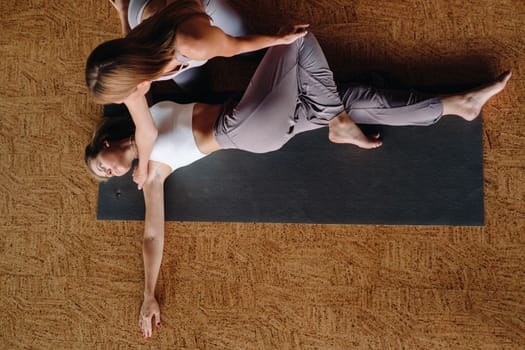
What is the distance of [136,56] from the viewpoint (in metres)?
1.08

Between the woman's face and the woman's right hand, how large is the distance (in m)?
0.57

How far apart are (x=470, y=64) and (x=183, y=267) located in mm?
1434

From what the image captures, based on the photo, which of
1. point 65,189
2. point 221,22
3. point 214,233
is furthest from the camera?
point 65,189

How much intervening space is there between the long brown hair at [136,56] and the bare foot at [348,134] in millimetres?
676

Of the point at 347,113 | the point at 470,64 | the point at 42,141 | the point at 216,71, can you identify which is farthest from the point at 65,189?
the point at 470,64

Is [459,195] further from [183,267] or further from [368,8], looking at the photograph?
[183,267]

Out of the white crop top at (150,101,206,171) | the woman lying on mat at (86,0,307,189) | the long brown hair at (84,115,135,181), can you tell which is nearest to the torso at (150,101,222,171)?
the white crop top at (150,101,206,171)

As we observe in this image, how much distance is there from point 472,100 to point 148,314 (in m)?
1.53

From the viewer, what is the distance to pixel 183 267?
1898mm

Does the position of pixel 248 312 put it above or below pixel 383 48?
below

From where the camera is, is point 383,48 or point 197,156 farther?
point 383,48

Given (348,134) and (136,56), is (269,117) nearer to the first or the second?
(348,134)

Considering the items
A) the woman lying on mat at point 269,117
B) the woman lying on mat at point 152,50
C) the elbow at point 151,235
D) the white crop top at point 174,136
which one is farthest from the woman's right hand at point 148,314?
the woman lying on mat at point 152,50

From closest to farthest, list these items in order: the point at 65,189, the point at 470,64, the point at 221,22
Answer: the point at 221,22
the point at 470,64
the point at 65,189
